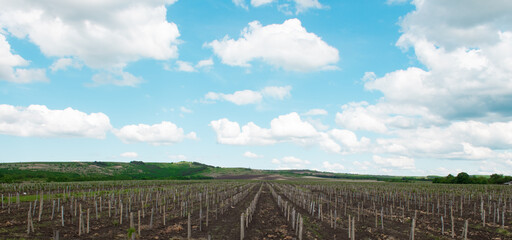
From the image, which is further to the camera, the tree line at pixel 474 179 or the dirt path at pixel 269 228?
the tree line at pixel 474 179

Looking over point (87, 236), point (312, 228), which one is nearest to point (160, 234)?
point (87, 236)

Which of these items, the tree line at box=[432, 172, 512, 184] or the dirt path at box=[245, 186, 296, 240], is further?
the tree line at box=[432, 172, 512, 184]

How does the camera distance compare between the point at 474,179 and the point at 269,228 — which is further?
the point at 474,179

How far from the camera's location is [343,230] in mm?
20484

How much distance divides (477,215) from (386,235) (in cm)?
1502

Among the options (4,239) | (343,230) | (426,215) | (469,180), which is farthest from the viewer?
(469,180)

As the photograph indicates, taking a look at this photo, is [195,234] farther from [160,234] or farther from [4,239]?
[4,239]

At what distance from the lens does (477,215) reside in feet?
91.7

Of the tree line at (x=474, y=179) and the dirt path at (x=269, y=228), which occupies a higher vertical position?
the dirt path at (x=269, y=228)

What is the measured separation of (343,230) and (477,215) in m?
16.3

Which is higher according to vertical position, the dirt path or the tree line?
the dirt path

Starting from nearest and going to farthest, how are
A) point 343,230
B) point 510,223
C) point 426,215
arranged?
point 343,230
point 510,223
point 426,215

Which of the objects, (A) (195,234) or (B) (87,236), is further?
(A) (195,234)

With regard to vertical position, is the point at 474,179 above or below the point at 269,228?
below
